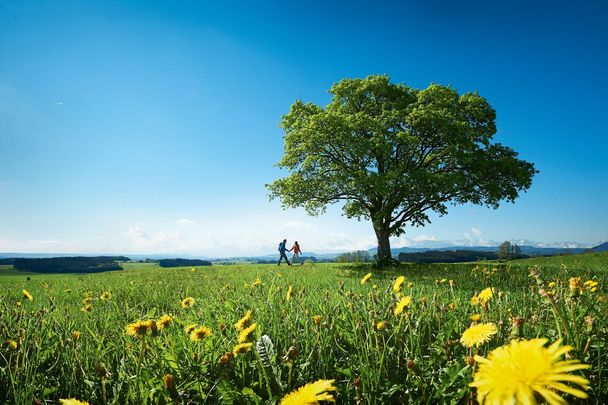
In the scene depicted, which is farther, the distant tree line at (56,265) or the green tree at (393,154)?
the distant tree line at (56,265)

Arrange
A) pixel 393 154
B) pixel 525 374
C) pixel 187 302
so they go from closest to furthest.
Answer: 1. pixel 525 374
2. pixel 187 302
3. pixel 393 154

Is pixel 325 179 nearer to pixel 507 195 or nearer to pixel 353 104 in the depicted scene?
pixel 353 104

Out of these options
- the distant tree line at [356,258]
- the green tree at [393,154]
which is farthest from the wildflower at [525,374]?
the distant tree line at [356,258]

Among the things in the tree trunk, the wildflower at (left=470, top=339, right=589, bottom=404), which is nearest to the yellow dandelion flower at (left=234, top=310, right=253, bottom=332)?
the wildflower at (left=470, top=339, right=589, bottom=404)

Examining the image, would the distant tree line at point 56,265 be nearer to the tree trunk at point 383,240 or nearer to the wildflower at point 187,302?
the tree trunk at point 383,240

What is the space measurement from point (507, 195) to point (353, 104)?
10.7 m

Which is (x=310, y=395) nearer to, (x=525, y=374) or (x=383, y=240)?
(x=525, y=374)

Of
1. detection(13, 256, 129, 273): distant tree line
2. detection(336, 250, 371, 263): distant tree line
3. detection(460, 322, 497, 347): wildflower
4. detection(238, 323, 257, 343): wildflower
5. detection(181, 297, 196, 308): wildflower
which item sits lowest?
detection(13, 256, 129, 273): distant tree line

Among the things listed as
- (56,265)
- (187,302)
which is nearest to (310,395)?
(187,302)

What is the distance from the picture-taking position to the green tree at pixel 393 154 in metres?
18.0

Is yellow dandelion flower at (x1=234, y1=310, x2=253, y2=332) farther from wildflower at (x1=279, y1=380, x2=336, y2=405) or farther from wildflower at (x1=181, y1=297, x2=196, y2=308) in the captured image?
wildflower at (x1=181, y1=297, x2=196, y2=308)

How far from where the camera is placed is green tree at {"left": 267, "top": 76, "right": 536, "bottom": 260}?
18016mm

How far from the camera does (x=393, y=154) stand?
20.9 m

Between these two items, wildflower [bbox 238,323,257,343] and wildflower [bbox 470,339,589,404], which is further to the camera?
wildflower [bbox 238,323,257,343]
